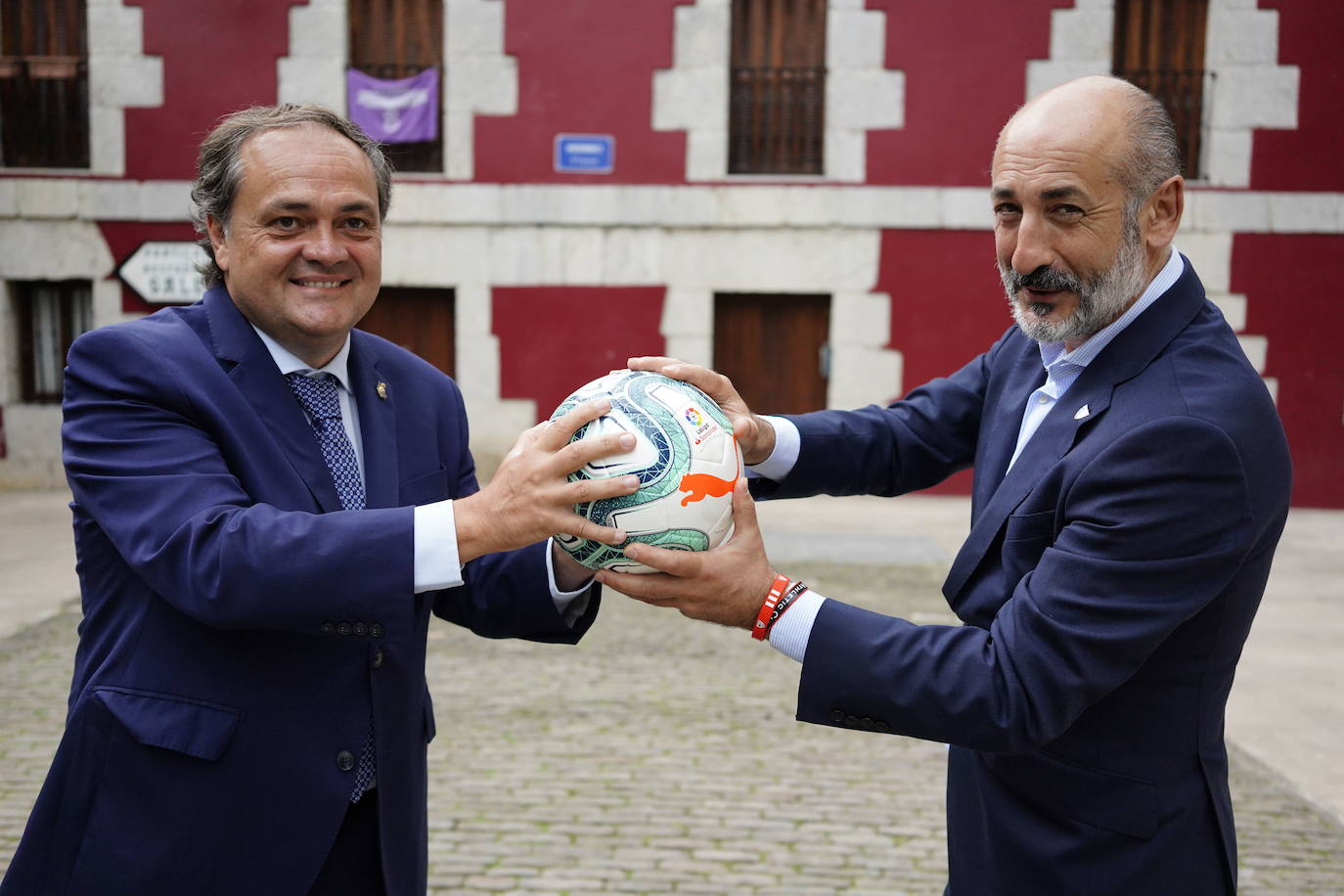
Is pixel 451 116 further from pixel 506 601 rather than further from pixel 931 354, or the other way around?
pixel 506 601

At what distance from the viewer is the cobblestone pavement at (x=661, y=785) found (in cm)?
475

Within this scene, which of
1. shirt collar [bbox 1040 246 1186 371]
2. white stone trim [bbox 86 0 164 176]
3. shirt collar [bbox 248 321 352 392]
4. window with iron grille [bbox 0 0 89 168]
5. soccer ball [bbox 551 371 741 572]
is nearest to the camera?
soccer ball [bbox 551 371 741 572]

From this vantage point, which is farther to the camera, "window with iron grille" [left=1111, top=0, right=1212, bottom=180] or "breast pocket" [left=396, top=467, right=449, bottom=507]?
"window with iron grille" [left=1111, top=0, right=1212, bottom=180]

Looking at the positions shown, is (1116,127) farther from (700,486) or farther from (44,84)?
(44,84)

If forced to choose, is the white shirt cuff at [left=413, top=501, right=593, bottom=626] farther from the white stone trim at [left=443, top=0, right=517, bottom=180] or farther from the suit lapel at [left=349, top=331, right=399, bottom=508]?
the white stone trim at [left=443, top=0, right=517, bottom=180]

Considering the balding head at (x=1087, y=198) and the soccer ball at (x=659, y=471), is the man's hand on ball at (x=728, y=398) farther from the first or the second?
the balding head at (x=1087, y=198)

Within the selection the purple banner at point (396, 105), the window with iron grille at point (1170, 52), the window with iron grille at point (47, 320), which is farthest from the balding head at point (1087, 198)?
the window with iron grille at point (47, 320)

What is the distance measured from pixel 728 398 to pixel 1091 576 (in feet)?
3.50

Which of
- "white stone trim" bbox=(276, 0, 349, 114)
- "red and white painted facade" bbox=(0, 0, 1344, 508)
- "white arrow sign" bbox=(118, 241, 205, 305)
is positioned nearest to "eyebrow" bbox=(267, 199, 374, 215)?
"red and white painted facade" bbox=(0, 0, 1344, 508)

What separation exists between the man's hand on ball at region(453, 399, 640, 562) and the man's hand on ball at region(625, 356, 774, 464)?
16.2 inches

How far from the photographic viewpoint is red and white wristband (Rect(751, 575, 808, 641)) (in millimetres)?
2441

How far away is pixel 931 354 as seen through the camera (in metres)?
12.9

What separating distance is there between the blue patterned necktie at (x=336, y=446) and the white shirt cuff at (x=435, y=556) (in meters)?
0.40

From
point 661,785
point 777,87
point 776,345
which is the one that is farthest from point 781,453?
point 777,87
